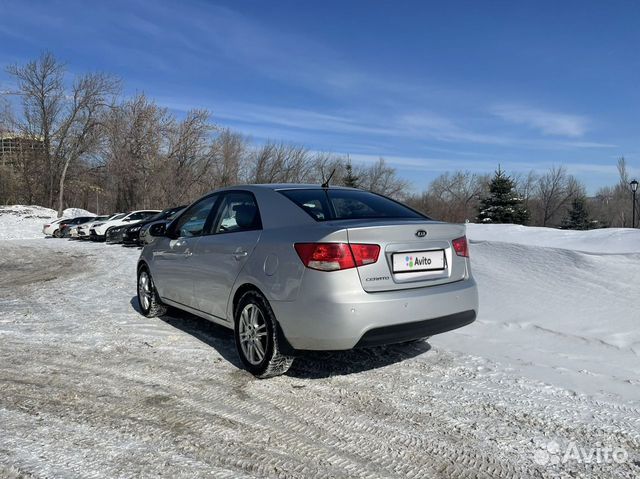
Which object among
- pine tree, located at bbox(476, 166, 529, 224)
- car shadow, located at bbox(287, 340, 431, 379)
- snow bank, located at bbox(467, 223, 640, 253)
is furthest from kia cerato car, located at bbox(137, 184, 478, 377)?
pine tree, located at bbox(476, 166, 529, 224)

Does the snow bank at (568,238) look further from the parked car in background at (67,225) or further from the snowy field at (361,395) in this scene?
the parked car in background at (67,225)

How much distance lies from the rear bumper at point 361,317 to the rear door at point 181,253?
163cm

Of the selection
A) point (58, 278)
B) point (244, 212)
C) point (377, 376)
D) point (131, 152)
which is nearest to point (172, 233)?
point (244, 212)

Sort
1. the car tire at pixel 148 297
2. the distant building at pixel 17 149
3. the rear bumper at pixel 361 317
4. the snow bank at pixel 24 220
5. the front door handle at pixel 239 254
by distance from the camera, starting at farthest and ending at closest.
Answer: the distant building at pixel 17 149 → the snow bank at pixel 24 220 → the car tire at pixel 148 297 → the front door handle at pixel 239 254 → the rear bumper at pixel 361 317

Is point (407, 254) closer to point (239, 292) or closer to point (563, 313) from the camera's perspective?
point (239, 292)

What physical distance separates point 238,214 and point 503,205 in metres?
40.0

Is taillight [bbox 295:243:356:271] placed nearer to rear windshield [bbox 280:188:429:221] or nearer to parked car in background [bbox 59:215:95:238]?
rear windshield [bbox 280:188:429:221]

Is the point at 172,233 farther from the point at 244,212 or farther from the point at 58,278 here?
the point at 58,278

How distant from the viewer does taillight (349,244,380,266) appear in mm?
3467

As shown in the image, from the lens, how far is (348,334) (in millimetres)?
3422

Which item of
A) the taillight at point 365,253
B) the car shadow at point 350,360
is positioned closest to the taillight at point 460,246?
the taillight at point 365,253

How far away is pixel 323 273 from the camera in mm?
3449

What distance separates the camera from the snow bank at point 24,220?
3139 centimetres

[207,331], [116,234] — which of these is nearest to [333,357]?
[207,331]
